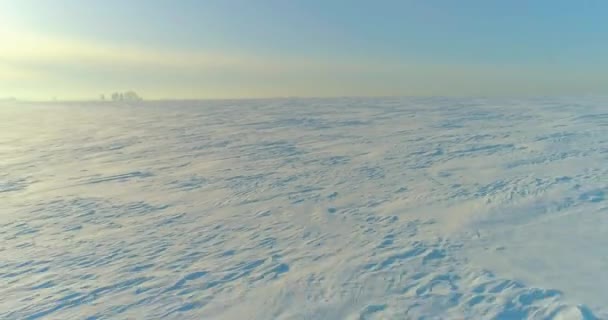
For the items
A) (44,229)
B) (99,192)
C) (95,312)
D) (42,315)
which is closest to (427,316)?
(95,312)

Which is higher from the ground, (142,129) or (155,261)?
(142,129)

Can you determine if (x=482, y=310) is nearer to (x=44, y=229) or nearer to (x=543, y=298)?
(x=543, y=298)

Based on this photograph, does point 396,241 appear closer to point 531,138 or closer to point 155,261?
point 155,261

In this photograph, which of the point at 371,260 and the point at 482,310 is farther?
the point at 371,260

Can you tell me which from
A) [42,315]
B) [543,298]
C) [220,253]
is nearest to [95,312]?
[42,315]

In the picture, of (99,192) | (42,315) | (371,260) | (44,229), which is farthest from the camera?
(99,192)

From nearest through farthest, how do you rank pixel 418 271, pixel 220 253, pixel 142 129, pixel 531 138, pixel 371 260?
pixel 418 271
pixel 371 260
pixel 220 253
pixel 531 138
pixel 142 129
